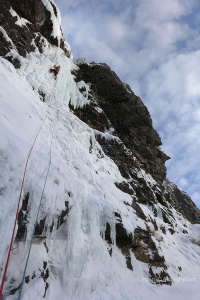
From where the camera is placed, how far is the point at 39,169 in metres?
6.69

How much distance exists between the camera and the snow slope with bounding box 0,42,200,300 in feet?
17.7

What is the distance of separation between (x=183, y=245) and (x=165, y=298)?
8.02 meters

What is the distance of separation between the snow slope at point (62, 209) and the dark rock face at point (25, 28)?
1178 mm

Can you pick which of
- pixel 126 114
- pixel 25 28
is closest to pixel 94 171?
pixel 25 28

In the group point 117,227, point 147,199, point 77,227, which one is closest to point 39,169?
point 77,227

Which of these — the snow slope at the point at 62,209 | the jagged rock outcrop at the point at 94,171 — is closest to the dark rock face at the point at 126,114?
the jagged rock outcrop at the point at 94,171

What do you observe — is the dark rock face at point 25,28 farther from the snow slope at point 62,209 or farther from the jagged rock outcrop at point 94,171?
the snow slope at point 62,209

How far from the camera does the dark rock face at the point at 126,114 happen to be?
916 inches

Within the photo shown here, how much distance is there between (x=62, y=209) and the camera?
6.73 m

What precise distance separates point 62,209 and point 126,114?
18199 millimetres

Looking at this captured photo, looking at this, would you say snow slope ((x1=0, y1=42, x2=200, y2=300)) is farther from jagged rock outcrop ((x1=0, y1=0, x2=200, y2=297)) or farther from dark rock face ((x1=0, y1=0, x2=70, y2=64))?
dark rock face ((x1=0, y1=0, x2=70, y2=64))

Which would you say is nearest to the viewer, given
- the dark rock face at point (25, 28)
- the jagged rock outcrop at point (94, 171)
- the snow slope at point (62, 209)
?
the snow slope at point (62, 209)

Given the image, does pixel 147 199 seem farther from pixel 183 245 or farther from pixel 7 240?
pixel 7 240

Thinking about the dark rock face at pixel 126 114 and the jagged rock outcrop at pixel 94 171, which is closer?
the jagged rock outcrop at pixel 94 171
